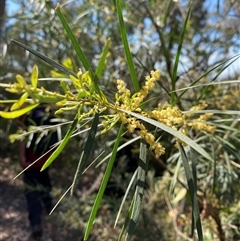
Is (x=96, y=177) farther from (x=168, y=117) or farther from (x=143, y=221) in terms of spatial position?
(x=168, y=117)

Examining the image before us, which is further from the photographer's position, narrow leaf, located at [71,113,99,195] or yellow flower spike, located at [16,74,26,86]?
narrow leaf, located at [71,113,99,195]

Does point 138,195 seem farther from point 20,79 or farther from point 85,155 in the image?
point 20,79

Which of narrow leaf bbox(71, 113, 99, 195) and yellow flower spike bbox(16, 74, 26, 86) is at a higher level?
yellow flower spike bbox(16, 74, 26, 86)

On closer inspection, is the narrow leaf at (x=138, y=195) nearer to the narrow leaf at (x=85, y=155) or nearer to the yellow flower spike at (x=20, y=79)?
the narrow leaf at (x=85, y=155)

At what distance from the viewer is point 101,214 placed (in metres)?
2.75

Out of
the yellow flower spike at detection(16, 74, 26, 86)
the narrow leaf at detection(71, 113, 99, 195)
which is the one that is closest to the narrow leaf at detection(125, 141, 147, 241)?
the narrow leaf at detection(71, 113, 99, 195)

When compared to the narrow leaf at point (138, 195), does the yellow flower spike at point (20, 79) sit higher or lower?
higher

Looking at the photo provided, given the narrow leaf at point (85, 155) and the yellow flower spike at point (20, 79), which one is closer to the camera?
the yellow flower spike at point (20, 79)

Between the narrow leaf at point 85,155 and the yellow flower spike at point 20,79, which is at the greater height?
the yellow flower spike at point 20,79

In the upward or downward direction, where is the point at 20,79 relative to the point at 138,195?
upward

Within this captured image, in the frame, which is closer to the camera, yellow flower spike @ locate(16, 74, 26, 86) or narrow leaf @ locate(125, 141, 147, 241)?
yellow flower spike @ locate(16, 74, 26, 86)

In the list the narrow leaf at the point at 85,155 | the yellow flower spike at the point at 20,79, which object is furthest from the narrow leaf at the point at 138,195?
the yellow flower spike at the point at 20,79

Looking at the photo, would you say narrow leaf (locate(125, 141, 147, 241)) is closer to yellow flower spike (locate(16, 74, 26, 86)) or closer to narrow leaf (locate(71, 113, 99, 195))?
narrow leaf (locate(71, 113, 99, 195))

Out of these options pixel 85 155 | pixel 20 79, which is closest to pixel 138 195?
pixel 85 155
